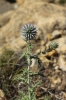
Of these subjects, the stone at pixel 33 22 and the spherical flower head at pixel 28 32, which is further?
the stone at pixel 33 22

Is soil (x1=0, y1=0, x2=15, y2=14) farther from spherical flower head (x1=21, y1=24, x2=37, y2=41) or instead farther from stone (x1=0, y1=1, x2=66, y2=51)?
spherical flower head (x1=21, y1=24, x2=37, y2=41)

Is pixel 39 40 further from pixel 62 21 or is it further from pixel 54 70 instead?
pixel 54 70

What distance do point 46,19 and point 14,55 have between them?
6.47 feet

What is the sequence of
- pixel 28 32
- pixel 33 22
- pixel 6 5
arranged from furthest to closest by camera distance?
pixel 6 5 < pixel 33 22 < pixel 28 32

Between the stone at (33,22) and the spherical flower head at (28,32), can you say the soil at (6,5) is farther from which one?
the spherical flower head at (28,32)

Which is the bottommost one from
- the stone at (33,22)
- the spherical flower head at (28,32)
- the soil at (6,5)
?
the soil at (6,5)

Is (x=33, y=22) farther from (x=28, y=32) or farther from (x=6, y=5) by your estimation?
(x=6, y=5)

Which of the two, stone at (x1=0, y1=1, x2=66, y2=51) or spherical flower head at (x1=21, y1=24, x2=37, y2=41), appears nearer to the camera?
spherical flower head at (x1=21, y1=24, x2=37, y2=41)

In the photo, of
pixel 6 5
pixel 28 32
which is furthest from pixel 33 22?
pixel 6 5

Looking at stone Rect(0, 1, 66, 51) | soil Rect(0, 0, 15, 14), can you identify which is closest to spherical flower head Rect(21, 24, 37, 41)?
stone Rect(0, 1, 66, 51)

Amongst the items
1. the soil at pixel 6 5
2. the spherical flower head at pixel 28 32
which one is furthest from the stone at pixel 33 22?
the soil at pixel 6 5

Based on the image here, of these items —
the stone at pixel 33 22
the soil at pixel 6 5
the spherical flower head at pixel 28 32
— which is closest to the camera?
the spherical flower head at pixel 28 32

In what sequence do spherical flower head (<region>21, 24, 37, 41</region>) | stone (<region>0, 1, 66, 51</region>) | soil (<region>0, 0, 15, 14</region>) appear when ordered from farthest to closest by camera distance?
soil (<region>0, 0, 15, 14</region>) → stone (<region>0, 1, 66, 51</region>) → spherical flower head (<region>21, 24, 37, 41</region>)

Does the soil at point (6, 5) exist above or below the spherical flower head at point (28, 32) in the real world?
below
